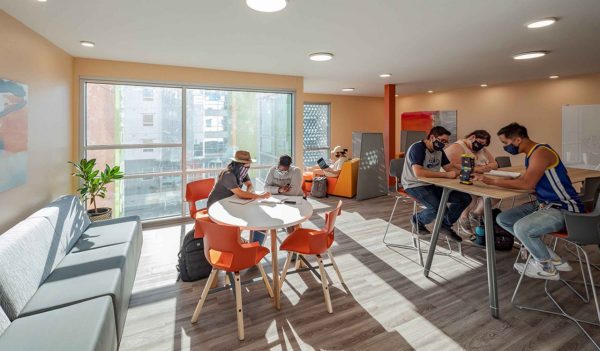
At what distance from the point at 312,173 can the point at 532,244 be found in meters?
5.22

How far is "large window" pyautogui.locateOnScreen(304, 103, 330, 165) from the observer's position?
30.1ft

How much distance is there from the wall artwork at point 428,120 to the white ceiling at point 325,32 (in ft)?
11.5

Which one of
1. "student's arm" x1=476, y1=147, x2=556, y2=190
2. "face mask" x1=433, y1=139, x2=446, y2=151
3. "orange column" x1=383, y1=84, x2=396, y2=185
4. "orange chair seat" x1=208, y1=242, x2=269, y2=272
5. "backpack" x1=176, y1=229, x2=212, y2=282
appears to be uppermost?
"orange column" x1=383, y1=84, x2=396, y2=185

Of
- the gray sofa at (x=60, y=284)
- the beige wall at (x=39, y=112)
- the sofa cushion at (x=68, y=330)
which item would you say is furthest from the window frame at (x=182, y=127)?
the sofa cushion at (x=68, y=330)

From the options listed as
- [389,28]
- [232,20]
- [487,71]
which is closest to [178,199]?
[232,20]

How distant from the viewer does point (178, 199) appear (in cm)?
518

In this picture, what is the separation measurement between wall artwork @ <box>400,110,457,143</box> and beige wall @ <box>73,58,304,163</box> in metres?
4.81

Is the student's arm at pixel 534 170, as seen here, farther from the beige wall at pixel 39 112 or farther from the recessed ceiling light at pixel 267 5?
the beige wall at pixel 39 112

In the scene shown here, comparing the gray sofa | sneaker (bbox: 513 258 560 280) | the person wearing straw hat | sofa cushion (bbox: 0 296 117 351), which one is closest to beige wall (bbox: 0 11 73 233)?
the gray sofa

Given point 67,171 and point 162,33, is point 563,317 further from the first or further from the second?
point 67,171

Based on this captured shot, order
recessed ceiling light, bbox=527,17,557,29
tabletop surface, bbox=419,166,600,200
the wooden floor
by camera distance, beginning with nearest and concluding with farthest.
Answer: the wooden floor → tabletop surface, bbox=419,166,600,200 → recessed ceiling light, bbox=527,17,557,29

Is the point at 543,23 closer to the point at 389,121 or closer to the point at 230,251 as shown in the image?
the point at 230,251

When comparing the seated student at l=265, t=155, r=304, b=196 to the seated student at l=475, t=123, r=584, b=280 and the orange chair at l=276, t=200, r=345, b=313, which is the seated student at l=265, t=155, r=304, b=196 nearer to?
the orange chair at l=276, t=200, r=345, b=313

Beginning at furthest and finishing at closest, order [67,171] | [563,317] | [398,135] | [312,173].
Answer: [398,135] < [312,173] < [67,171] < [563,317]
